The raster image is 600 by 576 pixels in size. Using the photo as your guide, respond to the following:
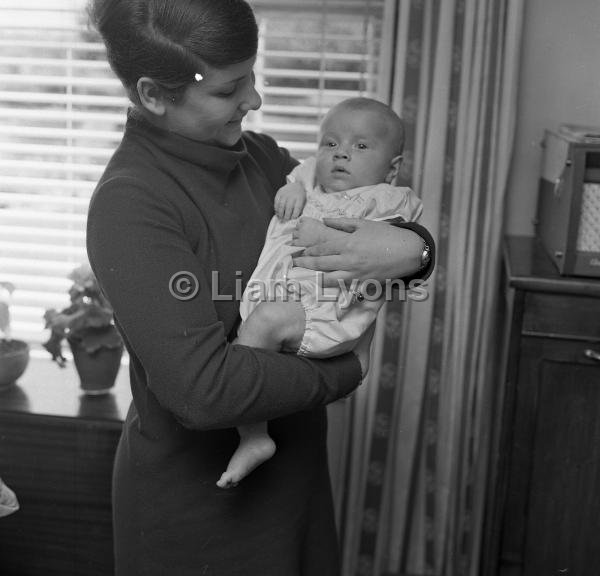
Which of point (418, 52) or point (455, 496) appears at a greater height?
point (418, 52)

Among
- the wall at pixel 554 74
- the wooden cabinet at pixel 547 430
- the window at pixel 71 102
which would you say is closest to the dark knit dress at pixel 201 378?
the wooden cabinet at pixel 547 430

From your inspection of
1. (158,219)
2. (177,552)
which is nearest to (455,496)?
(177,552)

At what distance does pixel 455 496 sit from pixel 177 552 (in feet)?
4.19

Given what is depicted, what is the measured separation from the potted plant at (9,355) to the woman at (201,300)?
3.28ft

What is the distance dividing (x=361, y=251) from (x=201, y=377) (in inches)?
13.4

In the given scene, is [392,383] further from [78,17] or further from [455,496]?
[78,17]

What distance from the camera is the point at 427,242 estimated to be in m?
1.35

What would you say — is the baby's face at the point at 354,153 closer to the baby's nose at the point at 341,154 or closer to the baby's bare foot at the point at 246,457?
the baby's nose at the point at 341,154

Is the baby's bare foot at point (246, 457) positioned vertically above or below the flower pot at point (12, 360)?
above

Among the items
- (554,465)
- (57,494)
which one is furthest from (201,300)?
(57,494)

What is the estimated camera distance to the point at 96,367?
2293 millimetres

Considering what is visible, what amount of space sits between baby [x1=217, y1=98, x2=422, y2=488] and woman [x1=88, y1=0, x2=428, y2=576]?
0.03 metres

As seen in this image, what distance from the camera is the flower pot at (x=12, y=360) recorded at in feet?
7.60

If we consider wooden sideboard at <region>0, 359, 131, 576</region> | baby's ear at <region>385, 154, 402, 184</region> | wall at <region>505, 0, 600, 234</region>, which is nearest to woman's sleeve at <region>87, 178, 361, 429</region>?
baby's ear at <region>385, 154, 402, 184</region>
